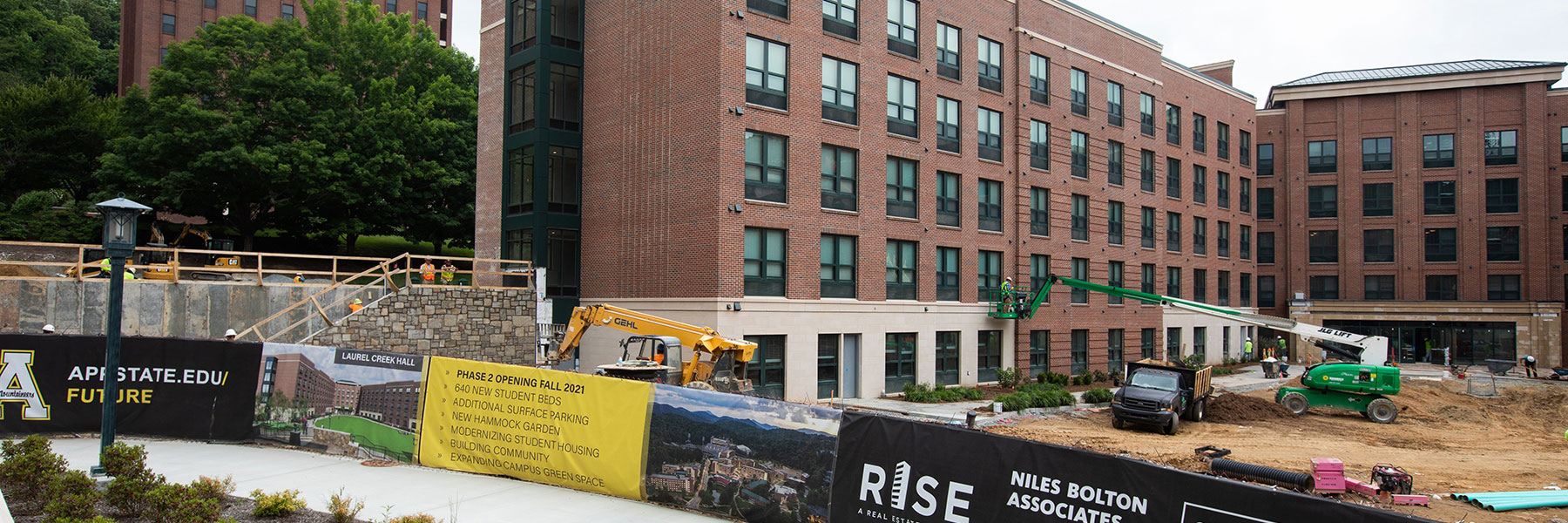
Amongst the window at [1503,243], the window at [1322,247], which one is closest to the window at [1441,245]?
the window at [1503,243]

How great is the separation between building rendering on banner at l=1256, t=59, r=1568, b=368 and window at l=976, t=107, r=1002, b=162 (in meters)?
34.5

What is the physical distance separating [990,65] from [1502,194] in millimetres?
41391

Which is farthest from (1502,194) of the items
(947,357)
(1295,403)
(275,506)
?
(275,506)

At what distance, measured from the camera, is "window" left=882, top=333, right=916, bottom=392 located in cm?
3303

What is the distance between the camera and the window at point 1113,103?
43188 mm

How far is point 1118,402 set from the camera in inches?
998

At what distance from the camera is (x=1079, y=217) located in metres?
41.7

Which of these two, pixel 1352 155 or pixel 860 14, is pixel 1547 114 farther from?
pixel 860 14

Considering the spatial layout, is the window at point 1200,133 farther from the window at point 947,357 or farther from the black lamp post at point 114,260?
the black lamp post at point 114,260

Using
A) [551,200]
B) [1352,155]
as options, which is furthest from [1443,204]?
[551,200]

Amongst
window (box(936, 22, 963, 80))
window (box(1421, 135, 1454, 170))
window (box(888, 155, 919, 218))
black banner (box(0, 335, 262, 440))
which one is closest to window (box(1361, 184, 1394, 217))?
window (box(1421, 135, 1454, 170))

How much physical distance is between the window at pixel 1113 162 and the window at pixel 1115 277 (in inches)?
153

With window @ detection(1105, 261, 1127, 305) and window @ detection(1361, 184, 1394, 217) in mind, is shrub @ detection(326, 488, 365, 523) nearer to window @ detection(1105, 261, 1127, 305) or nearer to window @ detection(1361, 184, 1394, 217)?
window @ detection(1105, 261, 1127, 305)

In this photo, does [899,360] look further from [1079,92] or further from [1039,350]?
[1079,92]
